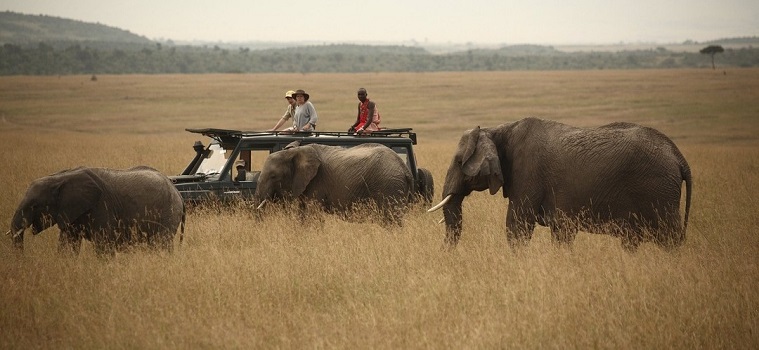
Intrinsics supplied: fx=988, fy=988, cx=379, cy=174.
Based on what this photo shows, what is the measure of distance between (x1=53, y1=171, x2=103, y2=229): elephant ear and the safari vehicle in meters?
3.03

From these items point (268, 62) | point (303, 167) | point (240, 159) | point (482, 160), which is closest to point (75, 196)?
point (303, 167)

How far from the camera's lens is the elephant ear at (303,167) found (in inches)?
520

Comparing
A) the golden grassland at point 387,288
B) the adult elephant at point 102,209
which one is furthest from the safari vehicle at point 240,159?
the adult elephant at point 102,209

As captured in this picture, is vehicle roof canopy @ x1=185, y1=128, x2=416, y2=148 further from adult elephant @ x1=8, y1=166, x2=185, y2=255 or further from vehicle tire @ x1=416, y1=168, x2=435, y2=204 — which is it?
adult elephant @ x1=8, y1=166, x2=185, y2=255

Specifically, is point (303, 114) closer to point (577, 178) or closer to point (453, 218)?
point (453, 218)

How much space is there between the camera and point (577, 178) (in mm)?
10836

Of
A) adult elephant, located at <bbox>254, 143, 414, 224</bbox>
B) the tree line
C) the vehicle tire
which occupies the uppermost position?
adult elephant, located at <bbox>254, 143, 414, 224</bbox>

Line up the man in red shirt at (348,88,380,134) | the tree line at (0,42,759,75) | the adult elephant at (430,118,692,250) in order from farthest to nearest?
the tree line at (0,42,759,75), the man in red shirt at (348,88,380,134), the adult elephant at (430,118,692,250)

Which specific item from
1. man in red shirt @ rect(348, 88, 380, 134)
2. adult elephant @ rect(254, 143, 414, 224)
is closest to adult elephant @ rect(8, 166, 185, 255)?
adult elephant @ rect(254, 143, 414, 224)

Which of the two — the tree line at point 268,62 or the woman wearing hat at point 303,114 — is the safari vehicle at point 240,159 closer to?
the woman wearing hat at point 303,114

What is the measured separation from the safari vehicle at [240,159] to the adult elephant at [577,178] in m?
2.84

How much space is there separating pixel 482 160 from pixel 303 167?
128 inches

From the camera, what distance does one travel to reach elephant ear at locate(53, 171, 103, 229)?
10.3 m

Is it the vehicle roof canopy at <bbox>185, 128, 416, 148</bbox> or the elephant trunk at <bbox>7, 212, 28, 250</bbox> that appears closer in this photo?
the elephant trunk at <bbox>7, 212, 28, 250</bbox>
